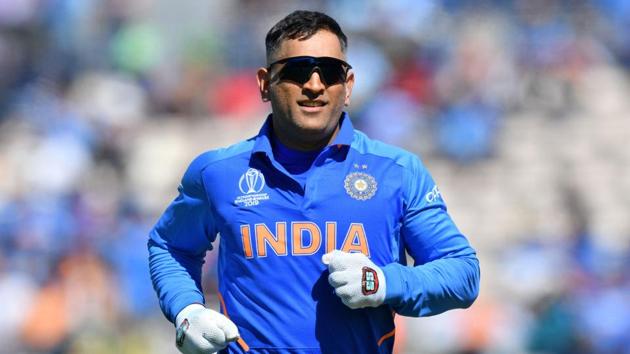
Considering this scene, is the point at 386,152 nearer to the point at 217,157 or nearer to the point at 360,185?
the point at 360,185

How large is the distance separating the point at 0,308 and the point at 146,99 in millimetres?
3522

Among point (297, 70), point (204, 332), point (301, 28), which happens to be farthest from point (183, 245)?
point (301, 28)

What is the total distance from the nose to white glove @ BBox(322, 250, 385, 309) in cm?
55

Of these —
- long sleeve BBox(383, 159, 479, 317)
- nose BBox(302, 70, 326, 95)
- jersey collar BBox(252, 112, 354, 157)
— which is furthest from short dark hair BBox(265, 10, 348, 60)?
long sleeve BBox(383, 159, 479, 317)

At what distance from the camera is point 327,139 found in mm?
4375

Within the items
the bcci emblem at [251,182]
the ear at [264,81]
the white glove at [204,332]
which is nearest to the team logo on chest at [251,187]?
the bcci emblem at [251,182]

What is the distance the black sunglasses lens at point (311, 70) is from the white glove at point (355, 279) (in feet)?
1.95

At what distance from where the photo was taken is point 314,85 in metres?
4.24

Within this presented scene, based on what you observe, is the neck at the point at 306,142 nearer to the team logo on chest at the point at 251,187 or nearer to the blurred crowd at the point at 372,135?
the team logo on chest at the point at 251,187

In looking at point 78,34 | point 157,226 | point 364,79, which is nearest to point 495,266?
point 364,79

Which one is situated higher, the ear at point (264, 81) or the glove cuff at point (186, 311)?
the ear at point (264, 81)

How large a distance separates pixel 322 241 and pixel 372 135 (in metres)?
8.77

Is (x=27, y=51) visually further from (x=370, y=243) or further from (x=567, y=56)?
(x=370, y=243)

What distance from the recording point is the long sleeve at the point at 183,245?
4441mm
